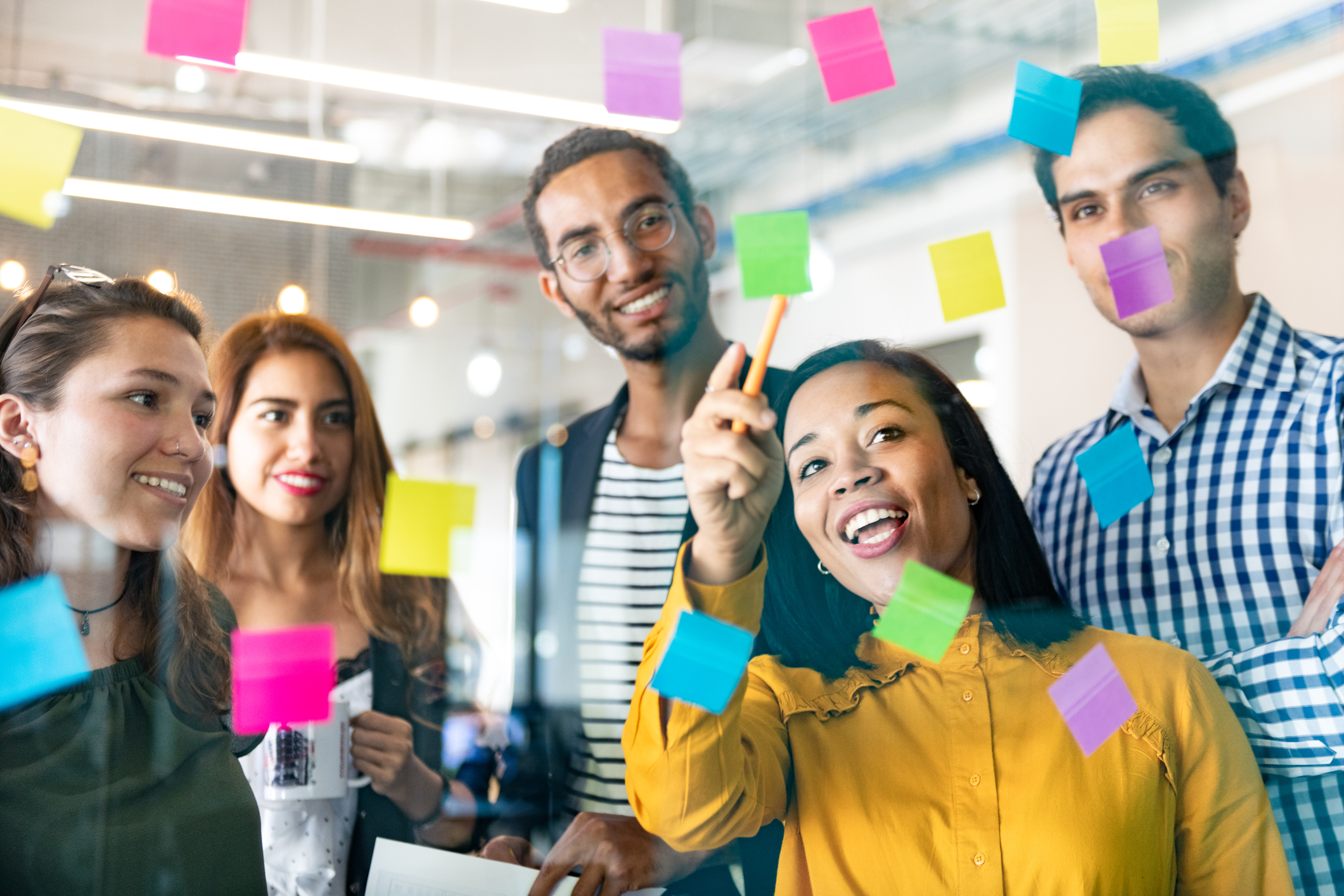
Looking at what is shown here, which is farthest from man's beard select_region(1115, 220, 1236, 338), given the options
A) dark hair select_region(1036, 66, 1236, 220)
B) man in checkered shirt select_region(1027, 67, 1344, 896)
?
dark hair select_region(1036, 66, 1236, 220)

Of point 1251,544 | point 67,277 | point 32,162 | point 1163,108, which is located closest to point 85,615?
point 67,277

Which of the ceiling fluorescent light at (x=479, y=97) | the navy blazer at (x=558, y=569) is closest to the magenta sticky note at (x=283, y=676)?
the navy blazer at (x=558, y=569)

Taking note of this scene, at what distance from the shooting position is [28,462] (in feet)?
3.38

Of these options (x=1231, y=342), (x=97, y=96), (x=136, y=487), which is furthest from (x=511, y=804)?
(x=1231, y=342)

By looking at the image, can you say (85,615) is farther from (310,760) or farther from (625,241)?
(625,241)

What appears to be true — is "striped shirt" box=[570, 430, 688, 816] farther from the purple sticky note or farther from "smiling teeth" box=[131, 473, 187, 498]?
the purple sticky note

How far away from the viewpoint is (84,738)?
41.2 inches

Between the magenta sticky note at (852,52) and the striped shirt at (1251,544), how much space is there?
0.58 meters

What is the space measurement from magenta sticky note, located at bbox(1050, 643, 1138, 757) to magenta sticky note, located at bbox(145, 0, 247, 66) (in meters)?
1.25

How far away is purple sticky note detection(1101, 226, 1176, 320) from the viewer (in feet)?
4.82

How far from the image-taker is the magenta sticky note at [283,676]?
1.14 meters

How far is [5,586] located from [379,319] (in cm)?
51

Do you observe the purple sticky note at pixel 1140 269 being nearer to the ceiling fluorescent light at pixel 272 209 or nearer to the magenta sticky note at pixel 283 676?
the ceiling fluorescent light at pixel 272 209

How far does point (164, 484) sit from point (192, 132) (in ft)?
1.47
